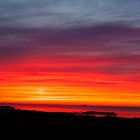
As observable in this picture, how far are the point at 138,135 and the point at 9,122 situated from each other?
36.4 feet

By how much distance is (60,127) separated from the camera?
1294 inches

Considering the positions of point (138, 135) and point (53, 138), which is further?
point (138, 135)

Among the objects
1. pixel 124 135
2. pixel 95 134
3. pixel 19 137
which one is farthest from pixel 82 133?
pixel 19 137

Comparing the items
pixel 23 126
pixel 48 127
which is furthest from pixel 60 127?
pixel 23 126

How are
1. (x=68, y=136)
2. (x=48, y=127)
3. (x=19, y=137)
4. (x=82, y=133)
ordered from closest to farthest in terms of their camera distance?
(x=19, y=137) < (x=68, y=136) < (x=82, y=133) < (x=48, y=127)

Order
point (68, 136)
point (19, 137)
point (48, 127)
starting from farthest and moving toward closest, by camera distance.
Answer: point (48, 127)
point (68, 136)
point (19, 137)

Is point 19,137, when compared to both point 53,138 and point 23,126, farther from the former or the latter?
point 23,126

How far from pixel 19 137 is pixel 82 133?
5.64 m

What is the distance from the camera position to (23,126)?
104ft

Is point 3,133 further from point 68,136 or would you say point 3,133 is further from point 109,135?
point 109,135

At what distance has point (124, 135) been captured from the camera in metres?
30.1

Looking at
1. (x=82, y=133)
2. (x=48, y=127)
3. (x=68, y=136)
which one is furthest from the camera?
(x=48, y=127)

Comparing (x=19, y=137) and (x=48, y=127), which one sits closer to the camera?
(x=19, y=137)

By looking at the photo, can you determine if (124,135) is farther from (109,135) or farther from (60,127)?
(60,127)
